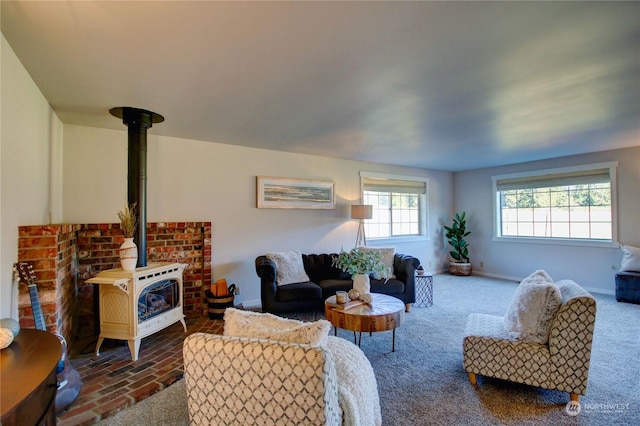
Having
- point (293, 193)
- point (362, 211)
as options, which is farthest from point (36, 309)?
point (362, 211)

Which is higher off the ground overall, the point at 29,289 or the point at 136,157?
the point at 136,157

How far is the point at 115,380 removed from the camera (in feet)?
7.75

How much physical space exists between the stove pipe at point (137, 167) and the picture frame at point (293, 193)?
181cm

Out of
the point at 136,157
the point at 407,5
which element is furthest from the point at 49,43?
the point at 407,5

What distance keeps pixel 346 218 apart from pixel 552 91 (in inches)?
137

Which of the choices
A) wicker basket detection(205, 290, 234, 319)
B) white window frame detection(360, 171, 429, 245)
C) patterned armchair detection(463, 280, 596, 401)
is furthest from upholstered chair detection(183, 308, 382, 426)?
white window frame detection(360, 171, 429, 245)

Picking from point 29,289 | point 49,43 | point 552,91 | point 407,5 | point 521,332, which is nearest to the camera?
point 407,5

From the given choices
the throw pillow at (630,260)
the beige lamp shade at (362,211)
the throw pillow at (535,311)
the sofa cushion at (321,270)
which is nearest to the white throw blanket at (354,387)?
the throw pillow at (535,311)

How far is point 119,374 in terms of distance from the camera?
8.03 ft

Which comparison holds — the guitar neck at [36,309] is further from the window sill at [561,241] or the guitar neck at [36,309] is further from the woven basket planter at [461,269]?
the window sill at [561,241]

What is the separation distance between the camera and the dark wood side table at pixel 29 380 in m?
0.89

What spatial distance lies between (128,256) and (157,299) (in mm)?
551

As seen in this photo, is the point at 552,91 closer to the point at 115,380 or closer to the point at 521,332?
the point at 521,332

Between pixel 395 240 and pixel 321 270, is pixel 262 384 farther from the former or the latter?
pixel 395 240
